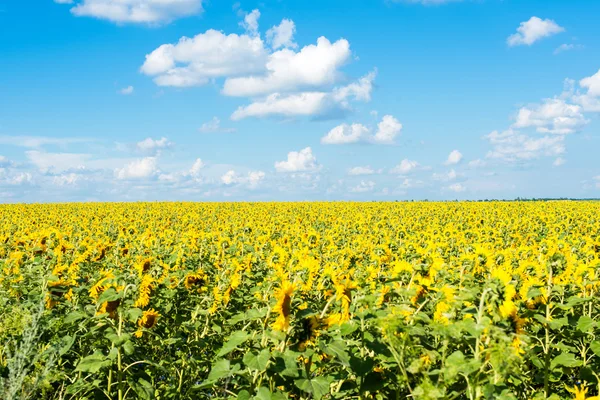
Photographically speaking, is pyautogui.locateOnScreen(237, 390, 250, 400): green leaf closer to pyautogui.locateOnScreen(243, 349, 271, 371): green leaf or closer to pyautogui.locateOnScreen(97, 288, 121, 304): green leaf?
pyautogui.locateOnScreen(243, 349, 271, 371): green leaf

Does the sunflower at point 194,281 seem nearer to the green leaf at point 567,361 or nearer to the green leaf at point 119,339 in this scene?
the green leaf at point 119,339

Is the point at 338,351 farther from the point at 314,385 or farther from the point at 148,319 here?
the point at 148,319

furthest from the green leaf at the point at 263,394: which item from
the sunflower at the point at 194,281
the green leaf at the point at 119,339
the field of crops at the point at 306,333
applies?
the sunflower at the point at 194,281

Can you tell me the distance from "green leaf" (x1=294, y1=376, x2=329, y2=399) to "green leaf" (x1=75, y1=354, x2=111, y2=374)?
1401mm

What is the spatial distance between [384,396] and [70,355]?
277 centimetres

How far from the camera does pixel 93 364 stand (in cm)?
365

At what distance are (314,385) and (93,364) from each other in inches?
62.3

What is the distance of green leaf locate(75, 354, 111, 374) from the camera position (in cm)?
359

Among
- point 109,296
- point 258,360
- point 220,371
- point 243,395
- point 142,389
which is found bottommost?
point 142,389

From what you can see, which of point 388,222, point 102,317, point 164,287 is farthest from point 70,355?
point 388,222

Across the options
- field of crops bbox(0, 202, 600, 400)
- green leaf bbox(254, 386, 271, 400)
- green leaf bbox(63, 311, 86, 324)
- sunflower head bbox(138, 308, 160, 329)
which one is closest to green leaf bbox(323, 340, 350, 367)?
field of crops bbox(0, 202, 600, 400)

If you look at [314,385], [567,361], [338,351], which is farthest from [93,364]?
[567,361]

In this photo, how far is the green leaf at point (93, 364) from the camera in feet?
11.8

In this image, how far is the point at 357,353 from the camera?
159 inches
